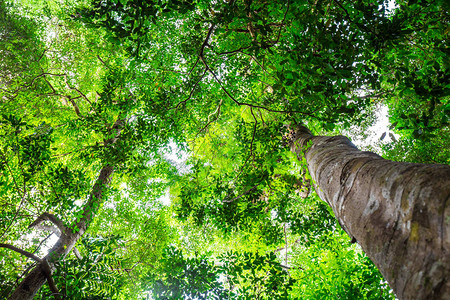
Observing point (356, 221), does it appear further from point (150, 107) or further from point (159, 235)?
point (159, 235)

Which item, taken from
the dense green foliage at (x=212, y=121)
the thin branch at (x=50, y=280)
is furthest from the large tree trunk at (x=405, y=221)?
the thin branch at (x=50, y=280)

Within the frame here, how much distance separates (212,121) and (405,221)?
224 inches

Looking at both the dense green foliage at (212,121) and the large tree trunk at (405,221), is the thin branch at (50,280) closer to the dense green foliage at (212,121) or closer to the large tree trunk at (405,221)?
the dense green foliage at (212,121)

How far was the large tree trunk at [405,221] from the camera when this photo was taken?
74 cm

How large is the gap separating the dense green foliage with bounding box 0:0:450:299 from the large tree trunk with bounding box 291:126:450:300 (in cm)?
128

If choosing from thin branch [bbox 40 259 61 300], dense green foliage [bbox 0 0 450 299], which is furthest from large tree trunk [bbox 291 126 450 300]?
thin branch [bbox 40 259 61 300]

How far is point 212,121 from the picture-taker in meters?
6.38

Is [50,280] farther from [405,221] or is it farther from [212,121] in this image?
[212,121]

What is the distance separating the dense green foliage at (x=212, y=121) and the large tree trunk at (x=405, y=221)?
4.20 ft

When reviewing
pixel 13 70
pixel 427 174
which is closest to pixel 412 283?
pixel 427 174

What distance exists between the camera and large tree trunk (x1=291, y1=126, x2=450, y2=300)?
0.74 meters

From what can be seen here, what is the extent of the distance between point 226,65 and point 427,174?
16.8 feet

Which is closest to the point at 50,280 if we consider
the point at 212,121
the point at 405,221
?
the point at 405,221

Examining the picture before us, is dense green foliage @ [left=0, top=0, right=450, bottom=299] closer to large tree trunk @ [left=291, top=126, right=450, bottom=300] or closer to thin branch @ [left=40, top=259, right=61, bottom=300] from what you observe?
thin branch @ [left=40, top=259, right=61, bottom=300]
